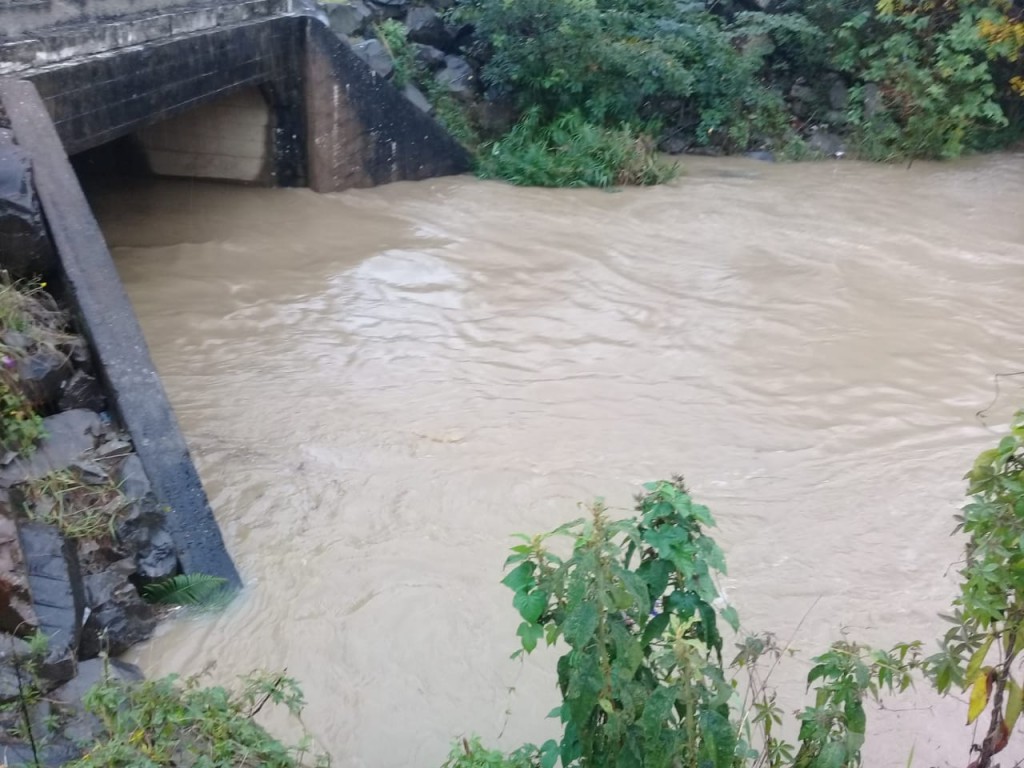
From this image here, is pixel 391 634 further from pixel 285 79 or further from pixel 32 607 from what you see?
pixel 285 79

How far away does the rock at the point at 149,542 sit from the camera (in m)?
4.09

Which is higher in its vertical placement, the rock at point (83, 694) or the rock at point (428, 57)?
the rock at point (428, 57)

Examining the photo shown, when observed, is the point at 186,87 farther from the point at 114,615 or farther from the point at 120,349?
the point at 114,615

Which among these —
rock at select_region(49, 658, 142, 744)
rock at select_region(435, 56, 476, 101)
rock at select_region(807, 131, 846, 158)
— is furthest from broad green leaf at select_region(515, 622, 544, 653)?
rock at select_region(807, 131, 846, 158)

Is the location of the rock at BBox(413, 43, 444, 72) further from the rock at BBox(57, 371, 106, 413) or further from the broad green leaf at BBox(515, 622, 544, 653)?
the broad green leaf at BBox(515, 622, 544, 653)

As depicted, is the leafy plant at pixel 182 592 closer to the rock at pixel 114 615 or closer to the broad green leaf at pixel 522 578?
the rock at pixel 114 615

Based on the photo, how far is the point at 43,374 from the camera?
14.2ft

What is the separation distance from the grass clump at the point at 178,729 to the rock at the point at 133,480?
122 cm

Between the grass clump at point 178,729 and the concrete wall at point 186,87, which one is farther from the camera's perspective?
the concrete wall at point 186,87

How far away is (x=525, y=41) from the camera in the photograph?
37.7 ft

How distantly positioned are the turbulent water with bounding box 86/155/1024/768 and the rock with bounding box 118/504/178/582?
297 millimetres

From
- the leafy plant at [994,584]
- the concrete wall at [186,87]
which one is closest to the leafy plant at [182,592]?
the leafy plant at [994,584]

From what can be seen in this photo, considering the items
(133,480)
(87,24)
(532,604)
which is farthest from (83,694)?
(87,24)

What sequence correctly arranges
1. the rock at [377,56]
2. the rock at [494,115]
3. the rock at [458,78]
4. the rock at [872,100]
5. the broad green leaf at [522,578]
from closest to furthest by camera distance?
the broad green leaf at [522,578] < the rock at [377,56] < the rock at [458,78] < the rock at [494,115] < the rock at [872,100]
